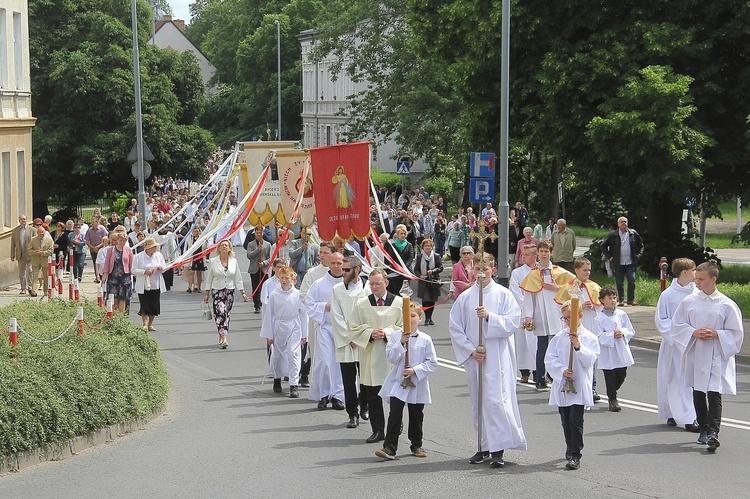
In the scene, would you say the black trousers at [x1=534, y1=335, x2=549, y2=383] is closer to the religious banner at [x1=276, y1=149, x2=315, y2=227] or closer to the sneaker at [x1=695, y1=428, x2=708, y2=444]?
the sneaker at [x1=695, y1=428, x2=708, y2=444]

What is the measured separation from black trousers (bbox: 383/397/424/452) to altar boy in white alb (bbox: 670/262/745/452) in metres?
2.74

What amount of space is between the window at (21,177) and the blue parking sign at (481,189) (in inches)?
562

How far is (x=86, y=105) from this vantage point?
44781mm

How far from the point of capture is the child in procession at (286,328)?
593 inches

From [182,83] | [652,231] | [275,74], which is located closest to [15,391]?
[652,231]

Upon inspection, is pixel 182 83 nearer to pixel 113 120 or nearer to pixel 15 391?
pixel 113 120

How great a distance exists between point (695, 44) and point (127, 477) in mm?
17638

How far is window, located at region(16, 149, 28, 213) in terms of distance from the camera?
3328 cm

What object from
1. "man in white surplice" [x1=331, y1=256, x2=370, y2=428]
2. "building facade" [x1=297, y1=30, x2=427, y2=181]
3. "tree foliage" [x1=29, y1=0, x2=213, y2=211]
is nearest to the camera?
"man in white surplice" [x1=331, y1=256, x2=370, y2=428]

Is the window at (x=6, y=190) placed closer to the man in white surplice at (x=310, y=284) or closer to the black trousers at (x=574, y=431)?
the man in white surplice at (x=310, y=284)

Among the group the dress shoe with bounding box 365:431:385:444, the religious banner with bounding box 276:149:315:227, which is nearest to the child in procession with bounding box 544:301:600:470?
the dress shoe with bounding box 365:431:385:444

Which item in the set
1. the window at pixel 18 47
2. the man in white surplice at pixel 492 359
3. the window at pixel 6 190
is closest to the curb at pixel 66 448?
the man in white surplice at pixel 492 359

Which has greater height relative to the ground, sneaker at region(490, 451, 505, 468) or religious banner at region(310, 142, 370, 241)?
A: religious banner at region(310, 142, 370, 241)

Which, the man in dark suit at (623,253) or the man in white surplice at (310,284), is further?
the man in dark suit at (623,253)
